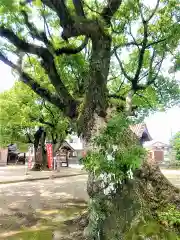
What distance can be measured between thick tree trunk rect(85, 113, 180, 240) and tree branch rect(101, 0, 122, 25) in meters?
3.49

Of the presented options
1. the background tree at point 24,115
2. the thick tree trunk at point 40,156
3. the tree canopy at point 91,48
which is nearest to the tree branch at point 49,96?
the tree canopy at point 91,48

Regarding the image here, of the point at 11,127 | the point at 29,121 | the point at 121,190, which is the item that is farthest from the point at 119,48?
the point at 11,127

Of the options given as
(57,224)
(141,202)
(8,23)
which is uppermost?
(8,23)

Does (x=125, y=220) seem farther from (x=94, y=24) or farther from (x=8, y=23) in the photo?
(x=8, y=23)

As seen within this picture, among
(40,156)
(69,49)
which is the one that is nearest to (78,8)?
(69,49)

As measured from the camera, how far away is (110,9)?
7.42m

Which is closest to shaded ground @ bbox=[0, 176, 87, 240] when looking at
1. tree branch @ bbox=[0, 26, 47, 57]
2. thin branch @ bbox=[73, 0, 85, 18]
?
tree branch @ bbox=[0, 26, 47, 57]

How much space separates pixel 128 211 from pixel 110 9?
5415 millimetres

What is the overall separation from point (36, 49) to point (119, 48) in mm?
4570

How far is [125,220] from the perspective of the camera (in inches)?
203

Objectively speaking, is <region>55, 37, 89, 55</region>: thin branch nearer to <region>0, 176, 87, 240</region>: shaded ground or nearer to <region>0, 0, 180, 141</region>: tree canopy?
<region>0, 0, 180, 141</region>: tree canopy

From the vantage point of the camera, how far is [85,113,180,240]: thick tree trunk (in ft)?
16.0

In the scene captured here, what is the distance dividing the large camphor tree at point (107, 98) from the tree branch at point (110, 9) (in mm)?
27

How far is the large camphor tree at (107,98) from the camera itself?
197 inches
